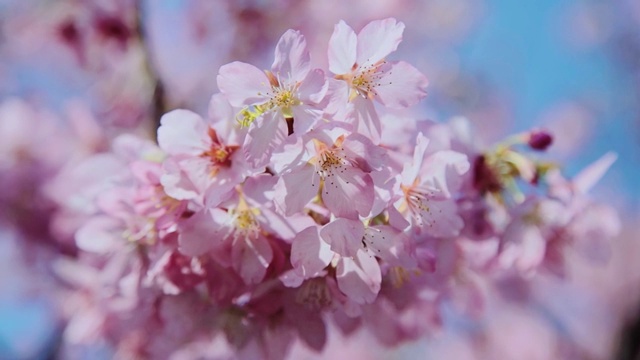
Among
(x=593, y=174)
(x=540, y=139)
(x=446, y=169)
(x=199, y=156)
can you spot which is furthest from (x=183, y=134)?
(x=593, y=174)

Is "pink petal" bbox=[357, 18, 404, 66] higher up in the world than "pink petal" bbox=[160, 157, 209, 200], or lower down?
higher up

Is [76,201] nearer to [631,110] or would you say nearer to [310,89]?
[310,89]

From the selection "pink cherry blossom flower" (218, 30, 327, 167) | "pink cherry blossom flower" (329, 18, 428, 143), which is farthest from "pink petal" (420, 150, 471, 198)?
"pink cherry blossom flower" (218, 30, 327, 167)

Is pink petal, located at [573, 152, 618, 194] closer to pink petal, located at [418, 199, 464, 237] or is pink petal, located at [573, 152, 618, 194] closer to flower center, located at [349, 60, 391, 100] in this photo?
pink petal, located at [418, 199, 464, 237]

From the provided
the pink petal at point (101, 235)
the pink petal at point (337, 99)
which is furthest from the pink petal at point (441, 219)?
the pink petal at point (101, 235)

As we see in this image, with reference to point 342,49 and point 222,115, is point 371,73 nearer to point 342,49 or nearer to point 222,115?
point 342,49
